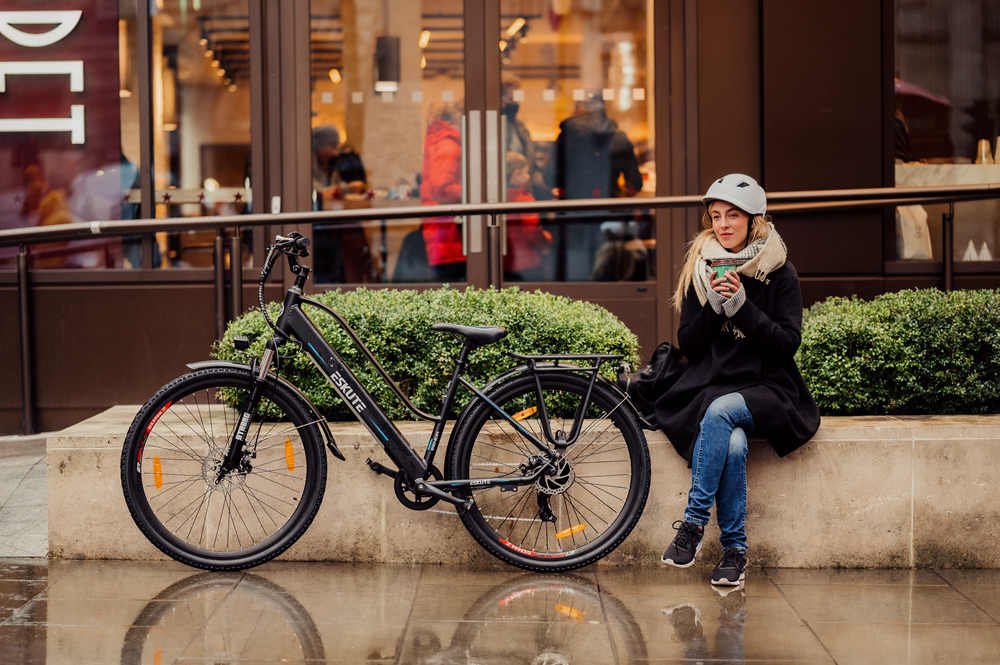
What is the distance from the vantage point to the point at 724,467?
477 centimetres

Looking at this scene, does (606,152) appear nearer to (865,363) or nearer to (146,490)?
(865,363)

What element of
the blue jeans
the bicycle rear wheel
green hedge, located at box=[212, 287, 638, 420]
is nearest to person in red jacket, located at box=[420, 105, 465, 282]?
green hedge, located at box=[212, 287, 638, 420]

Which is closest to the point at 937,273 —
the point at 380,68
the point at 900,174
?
the point at 900,174

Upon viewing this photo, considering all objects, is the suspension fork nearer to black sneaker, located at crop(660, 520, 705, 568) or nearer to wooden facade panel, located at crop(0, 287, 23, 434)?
black sneaker, located at crop(660, 520, 705, 568)

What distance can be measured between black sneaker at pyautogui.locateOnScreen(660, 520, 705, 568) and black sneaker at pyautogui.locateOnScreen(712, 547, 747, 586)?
0.46 feet

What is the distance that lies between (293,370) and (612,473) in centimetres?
159

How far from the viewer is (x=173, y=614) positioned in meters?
4.43

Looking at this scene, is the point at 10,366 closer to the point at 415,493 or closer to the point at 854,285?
the point at 415,493

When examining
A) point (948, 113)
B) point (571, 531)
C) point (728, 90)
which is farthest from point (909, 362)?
point (948, 113)

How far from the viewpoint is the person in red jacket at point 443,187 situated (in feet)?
27.8

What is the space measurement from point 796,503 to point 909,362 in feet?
3.14

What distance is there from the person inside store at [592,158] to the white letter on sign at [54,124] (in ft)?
11.6

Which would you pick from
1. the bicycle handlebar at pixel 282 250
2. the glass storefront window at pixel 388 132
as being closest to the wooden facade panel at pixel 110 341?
the glass storefront window at pixel 388 132

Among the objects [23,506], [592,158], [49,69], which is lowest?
[23,506]
